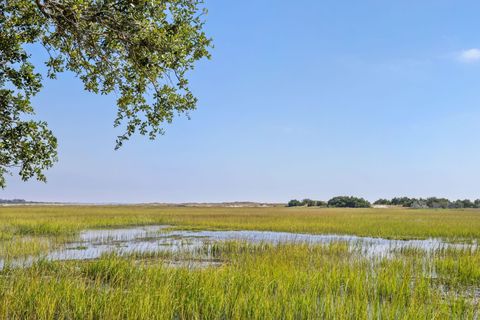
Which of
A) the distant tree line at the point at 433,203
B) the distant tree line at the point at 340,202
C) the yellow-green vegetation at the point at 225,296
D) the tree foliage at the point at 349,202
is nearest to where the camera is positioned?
the yellow-green vegetation at the point at 225,296

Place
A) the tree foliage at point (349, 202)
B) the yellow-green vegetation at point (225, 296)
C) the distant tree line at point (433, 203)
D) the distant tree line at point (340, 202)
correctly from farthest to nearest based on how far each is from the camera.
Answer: the distant tree line at point (340, 202) < the tree foliage at point (349, 202) < the distant tree line at point (433, 203) < the yellow-green vegetation at point (225, 296)

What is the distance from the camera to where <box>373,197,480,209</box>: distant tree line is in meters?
118

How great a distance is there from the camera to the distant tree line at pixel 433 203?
117500mm

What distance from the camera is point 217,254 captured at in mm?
17328

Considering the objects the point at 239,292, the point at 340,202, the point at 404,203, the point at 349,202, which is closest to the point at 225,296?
Answer: the point at 239,292

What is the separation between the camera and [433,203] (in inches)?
4688

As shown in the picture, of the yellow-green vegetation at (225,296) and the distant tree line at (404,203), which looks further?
the distant tree line at (404,203)

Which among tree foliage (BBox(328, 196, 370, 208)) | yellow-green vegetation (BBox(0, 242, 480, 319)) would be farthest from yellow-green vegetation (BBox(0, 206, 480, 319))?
tree foliage (BBox(328, 196, 370, 208))

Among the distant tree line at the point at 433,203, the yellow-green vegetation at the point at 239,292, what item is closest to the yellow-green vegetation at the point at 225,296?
the yellow-green vegetation at the point at 239,292

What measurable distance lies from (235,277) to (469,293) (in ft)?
20.5

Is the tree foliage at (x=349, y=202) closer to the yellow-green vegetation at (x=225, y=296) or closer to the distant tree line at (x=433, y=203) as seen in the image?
the distant tree line at (x=433, y=203)

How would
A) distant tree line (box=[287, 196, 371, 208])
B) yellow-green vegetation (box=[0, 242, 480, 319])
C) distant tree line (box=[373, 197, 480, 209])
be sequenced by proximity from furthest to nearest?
distant tree line (box=[287, 196, 371, 208])
distant tree line (box=[373, 197, 480, 209])
yellow-green vegetation (box=[0, 242, 480, 319])

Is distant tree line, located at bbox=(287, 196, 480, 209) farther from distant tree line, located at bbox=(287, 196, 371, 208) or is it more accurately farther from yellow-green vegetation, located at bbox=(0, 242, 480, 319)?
yellow-green vegetation, located at bbox=(0, 242, 480, 319)

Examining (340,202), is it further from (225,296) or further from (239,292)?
(225,296)
